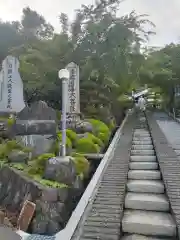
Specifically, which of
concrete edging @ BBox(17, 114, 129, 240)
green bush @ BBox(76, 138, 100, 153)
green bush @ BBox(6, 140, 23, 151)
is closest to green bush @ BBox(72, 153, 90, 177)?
concrete edging @ BBox(17, 114, 129, 240)

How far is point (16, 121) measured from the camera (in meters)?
8.20

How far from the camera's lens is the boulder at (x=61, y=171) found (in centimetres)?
571

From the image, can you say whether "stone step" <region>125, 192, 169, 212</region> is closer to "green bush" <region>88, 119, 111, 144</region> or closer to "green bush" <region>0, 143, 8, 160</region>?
"green bush" <region>0, 143, 8, 160</region>

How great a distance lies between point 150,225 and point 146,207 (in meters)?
0.65

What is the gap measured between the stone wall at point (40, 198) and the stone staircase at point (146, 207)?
1172mm

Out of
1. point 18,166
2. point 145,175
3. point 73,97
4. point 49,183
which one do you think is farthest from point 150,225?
point 73,97

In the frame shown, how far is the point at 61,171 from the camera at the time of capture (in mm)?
5781

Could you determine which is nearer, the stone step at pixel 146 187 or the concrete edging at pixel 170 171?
the concrete edging at pixel 170 171

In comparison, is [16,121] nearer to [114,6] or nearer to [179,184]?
[179,184]

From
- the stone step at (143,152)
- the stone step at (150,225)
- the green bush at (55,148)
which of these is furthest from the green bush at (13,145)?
the stone step at (150,225)

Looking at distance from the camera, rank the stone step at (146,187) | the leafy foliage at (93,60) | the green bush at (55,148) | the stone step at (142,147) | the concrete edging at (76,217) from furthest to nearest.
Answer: the leafy foliage at (93,60), the stone step at (142,147), the green bush at (55,148), the stone step at (146,187), the concrete edging at (76,217)

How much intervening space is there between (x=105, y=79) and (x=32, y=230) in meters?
9.40

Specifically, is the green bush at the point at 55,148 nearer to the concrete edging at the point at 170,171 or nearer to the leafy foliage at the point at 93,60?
the concrete edging at the point at 170,171

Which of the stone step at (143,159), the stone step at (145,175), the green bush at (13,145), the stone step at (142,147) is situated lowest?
the stone step at (145,175)
